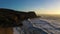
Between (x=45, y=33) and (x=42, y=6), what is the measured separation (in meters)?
0.70

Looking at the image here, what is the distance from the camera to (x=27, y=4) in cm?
146

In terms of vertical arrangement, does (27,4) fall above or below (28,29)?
above

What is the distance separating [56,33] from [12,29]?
12.1 inches

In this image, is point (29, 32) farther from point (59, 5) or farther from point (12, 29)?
point (59, 5)

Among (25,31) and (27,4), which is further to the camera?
(27,4)

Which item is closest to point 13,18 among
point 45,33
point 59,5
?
point 45,33

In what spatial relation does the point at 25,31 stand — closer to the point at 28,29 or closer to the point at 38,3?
the point at 28,29

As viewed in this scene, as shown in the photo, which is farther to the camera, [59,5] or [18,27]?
[59,5]

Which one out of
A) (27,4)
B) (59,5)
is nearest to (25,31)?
(27,4)

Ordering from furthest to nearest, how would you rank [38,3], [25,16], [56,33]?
[38,3]
[25,16]
[56,33]

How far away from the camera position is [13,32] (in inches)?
35.4

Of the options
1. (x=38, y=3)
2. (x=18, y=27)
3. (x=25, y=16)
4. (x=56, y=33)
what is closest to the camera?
(x=56, y=33)

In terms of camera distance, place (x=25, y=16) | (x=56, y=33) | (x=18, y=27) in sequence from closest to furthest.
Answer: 1. (x=56, y=33)
2. (x=18, y=27)
3. (x=25, y=16)

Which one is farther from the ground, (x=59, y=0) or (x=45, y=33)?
(x=59, y=0)
